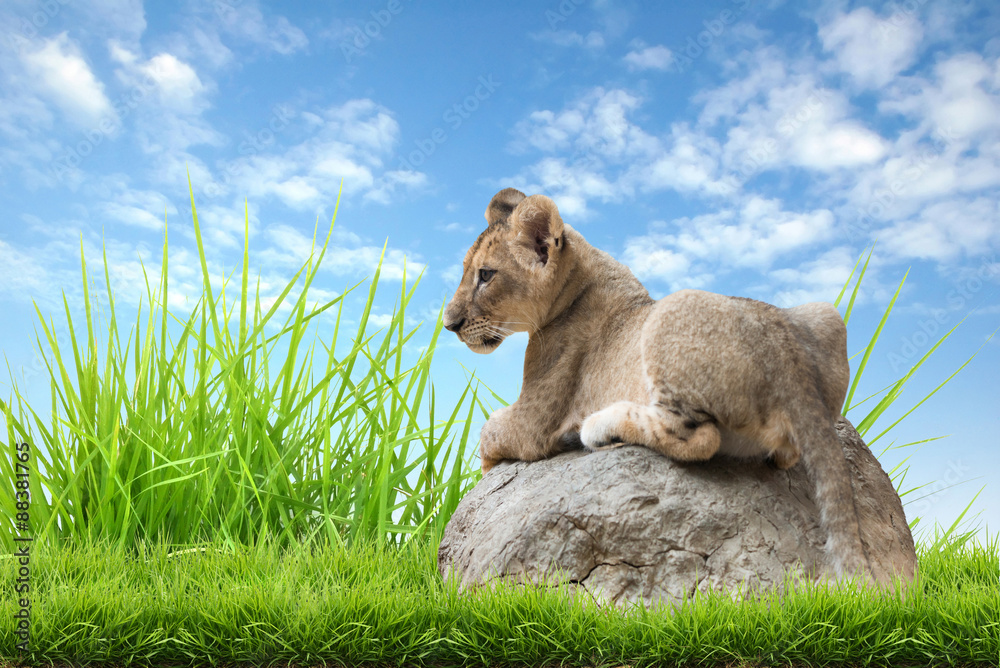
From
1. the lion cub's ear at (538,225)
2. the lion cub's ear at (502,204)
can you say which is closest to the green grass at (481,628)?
the lion cub's ear at (538,225)

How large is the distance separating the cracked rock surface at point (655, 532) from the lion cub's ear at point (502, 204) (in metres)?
1.50

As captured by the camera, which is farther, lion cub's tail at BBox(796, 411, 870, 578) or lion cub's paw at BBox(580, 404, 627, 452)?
lion cub's paw at BBox(580, 404, 627, 452)

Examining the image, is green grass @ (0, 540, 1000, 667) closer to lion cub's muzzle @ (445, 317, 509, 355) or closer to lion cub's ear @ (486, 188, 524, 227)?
lion cub's muzzle @ (445, 317, 509, 355)

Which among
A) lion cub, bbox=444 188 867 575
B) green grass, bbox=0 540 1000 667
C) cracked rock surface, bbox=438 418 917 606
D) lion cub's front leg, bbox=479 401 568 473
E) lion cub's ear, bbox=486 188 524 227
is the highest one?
lion cub's ear, bbox=486 188 524 227

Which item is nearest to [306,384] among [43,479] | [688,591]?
[43,479]

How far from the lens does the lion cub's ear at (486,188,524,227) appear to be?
426cm

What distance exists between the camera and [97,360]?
213 inches

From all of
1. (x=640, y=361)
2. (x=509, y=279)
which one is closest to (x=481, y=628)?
(x=640, y=361)

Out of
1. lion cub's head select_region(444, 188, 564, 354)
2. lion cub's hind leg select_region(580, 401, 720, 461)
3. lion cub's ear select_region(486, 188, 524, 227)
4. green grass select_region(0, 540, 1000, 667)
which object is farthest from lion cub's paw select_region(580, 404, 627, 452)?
lion cub's ear select_region(486, 188, 524, 227)

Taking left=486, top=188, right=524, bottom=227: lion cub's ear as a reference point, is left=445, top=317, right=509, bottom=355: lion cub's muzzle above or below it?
below

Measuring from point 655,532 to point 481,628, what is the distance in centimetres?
93

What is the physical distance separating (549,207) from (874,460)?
7.95 ft

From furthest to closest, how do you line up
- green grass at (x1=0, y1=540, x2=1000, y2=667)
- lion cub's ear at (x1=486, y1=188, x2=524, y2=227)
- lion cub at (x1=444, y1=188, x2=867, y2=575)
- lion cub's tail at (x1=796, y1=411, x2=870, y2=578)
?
1. lion cub's ear at (x1=486, y1=188, x2=524, y2=227)
2. lion cub at (x1=444, y1=188, x2=867, y2=575)
3. lion cub's tail at (x1=796, y1=411, x2=870, y2=578)
4. green grass at (x1=0, y1=540, x2=1000, y2=667)

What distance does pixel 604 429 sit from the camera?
12.0 feet
